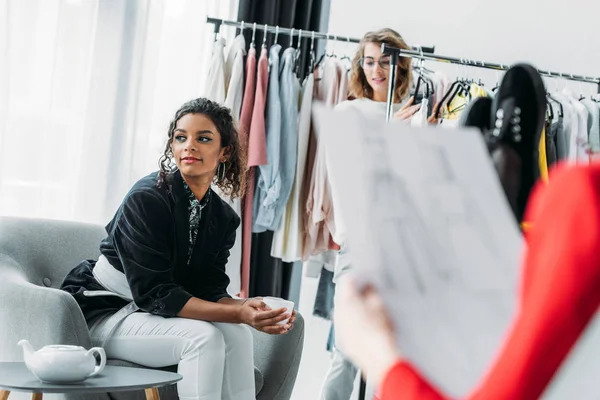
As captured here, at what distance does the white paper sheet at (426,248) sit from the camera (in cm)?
53

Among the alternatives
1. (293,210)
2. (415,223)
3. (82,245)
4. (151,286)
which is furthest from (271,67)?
(415,223)

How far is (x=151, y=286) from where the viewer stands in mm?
2199

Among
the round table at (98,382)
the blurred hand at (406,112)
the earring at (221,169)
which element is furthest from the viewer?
the blurred hand at (406,112)

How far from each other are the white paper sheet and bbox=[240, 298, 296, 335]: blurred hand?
1.69m

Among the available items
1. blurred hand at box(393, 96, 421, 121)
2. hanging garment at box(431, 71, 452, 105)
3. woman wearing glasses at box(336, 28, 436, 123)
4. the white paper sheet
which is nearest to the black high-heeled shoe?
the white paper sheet

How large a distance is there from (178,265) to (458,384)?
1899mm

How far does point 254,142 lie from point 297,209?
31 cm

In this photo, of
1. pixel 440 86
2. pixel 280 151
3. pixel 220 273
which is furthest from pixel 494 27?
pixel 220 273

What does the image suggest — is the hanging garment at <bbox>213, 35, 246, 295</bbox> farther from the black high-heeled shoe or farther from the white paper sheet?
the white paper sheet

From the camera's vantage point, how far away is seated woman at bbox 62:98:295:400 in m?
2.15

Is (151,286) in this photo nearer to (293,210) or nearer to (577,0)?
(293,210)

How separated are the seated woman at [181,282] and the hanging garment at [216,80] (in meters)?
0.67

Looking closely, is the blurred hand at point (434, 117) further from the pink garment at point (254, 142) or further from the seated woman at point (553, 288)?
the seated woman at point (553, 288)

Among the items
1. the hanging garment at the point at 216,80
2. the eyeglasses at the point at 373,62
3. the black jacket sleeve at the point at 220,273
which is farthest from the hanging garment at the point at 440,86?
the black jacket sleeve at the point at 220,273
